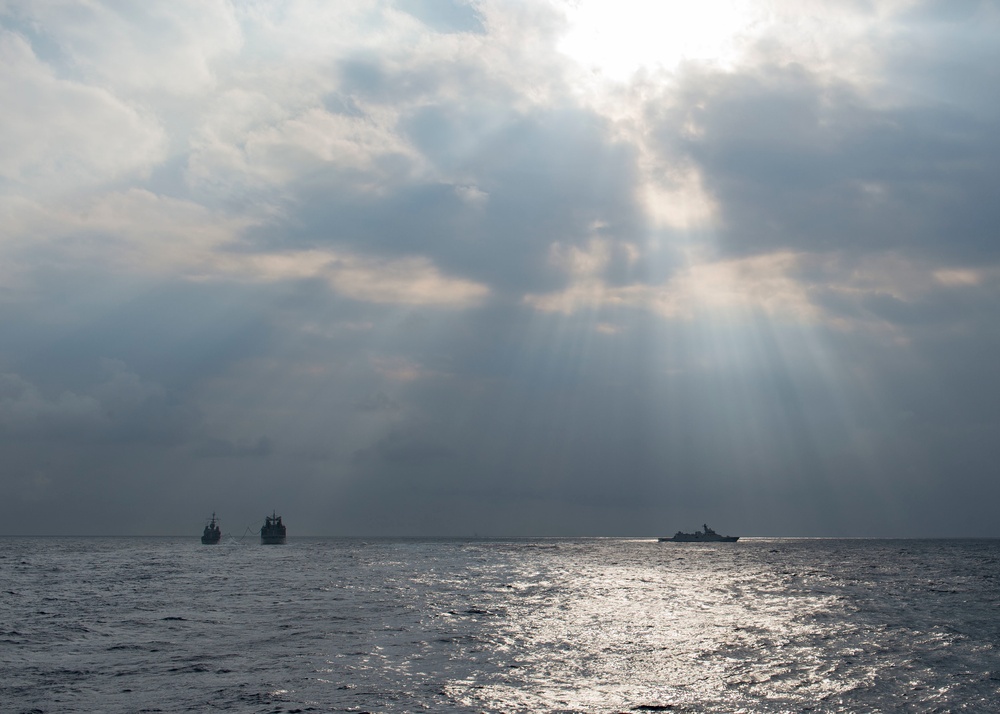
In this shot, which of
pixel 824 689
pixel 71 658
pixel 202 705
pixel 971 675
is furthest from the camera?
pixel 71 658

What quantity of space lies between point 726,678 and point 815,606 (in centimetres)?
3104

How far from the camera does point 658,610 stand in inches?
2154

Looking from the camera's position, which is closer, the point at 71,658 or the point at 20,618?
the point at 71,658

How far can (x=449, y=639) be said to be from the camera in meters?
39.8

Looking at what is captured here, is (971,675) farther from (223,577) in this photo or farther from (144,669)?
(223,577)

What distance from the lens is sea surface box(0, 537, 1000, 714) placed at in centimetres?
2675

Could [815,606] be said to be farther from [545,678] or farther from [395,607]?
[545,678]

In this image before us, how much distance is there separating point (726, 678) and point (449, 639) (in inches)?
597

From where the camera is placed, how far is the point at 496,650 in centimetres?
3656

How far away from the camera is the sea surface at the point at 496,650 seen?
2675cm

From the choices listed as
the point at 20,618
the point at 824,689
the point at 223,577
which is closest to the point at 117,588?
the point at 223,577

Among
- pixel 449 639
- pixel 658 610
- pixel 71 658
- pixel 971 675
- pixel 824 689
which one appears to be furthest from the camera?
pixel 658 610

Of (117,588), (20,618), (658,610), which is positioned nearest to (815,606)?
(658,610)

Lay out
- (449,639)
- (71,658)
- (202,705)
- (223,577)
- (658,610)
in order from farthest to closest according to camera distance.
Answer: (223,577) → (658,610) → (449,639) → (71,658) → (202,705)
